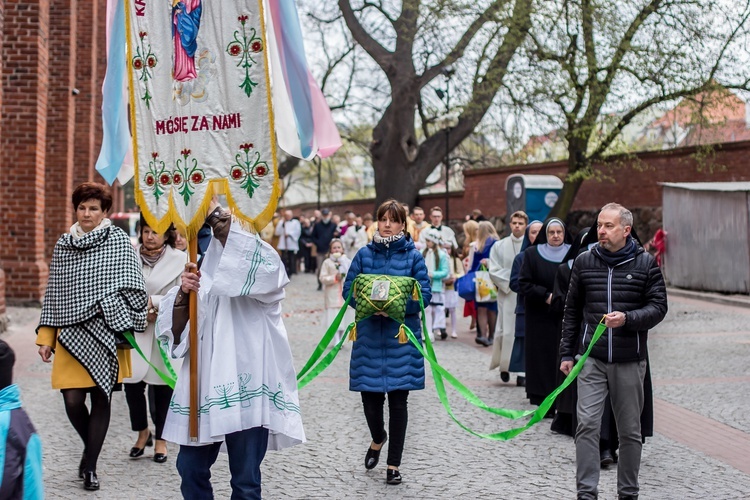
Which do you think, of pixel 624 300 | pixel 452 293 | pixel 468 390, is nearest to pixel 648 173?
pixel 452 293

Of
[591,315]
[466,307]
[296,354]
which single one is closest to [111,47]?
[591,315]

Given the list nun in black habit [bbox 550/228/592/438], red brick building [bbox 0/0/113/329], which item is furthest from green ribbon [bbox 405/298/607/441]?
red brick building [bbox 0/0/113/329]

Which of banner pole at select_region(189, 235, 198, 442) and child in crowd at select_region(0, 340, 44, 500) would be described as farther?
banner pole at select_region(189, 235, 198, 442)

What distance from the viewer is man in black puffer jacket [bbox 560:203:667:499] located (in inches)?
225

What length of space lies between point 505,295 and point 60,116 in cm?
1185

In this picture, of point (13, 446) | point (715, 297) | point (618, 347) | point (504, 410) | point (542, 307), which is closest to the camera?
point (13, 446)

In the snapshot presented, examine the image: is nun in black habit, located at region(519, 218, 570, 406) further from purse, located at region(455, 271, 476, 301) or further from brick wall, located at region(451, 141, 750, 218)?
brick wall, located at region(451, 141, 750, 218)

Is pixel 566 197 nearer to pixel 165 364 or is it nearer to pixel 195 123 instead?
pixel 165 364

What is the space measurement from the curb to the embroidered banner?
16580 mm

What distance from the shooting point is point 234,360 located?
4629 mm

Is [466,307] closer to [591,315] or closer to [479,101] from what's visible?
[591,315]

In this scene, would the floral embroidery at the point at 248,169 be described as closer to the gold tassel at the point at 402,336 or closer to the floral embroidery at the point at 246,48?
the floral embroidery at the point at 246,48

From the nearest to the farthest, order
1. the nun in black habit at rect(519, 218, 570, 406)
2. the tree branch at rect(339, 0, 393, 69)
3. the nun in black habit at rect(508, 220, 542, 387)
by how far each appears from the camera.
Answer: the nun in black habit at rect(519, 218, 570, 406), the nun in black habit at rect(508, 220, 542, 387), the tree branch at rect(339, 0, 393, 69)

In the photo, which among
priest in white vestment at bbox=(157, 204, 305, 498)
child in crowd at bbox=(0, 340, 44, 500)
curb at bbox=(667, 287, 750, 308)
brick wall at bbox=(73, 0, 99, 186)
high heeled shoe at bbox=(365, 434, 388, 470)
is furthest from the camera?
brick wall at bbox=(73, 0, 99, 186)
